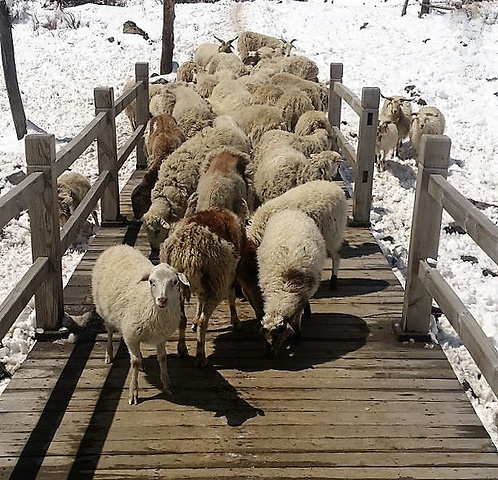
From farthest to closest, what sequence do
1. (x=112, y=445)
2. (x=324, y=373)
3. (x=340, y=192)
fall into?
(x=340, y=192) < (x=324, y=373) < (x=112, y=445)

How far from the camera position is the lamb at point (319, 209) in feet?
18.5

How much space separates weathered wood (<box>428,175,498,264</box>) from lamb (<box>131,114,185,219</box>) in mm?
3413

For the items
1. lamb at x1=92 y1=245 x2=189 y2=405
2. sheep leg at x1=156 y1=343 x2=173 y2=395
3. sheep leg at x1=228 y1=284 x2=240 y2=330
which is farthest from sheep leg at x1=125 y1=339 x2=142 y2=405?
sheep leg at x1=228 y1=284 x2=240 y2=330

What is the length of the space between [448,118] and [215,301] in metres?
12.6

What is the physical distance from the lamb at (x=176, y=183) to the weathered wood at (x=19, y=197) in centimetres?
161

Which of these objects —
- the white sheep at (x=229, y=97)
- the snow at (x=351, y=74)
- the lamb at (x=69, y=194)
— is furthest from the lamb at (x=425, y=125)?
the lamb at (x=69, y=194)

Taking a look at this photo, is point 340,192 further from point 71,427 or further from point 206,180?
point 71,427

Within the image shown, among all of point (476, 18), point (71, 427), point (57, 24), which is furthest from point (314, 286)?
point (57, 24)

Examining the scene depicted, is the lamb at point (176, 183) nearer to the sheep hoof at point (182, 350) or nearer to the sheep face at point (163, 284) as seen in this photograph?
the sheep hoof at point (182, 350)

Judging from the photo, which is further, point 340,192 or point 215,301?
point 340,192

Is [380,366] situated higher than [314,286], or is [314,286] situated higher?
[314,286]

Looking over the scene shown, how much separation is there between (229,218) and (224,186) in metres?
1.21

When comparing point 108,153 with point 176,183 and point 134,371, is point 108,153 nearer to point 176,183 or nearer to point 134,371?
point 176,183

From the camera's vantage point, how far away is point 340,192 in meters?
5.81
